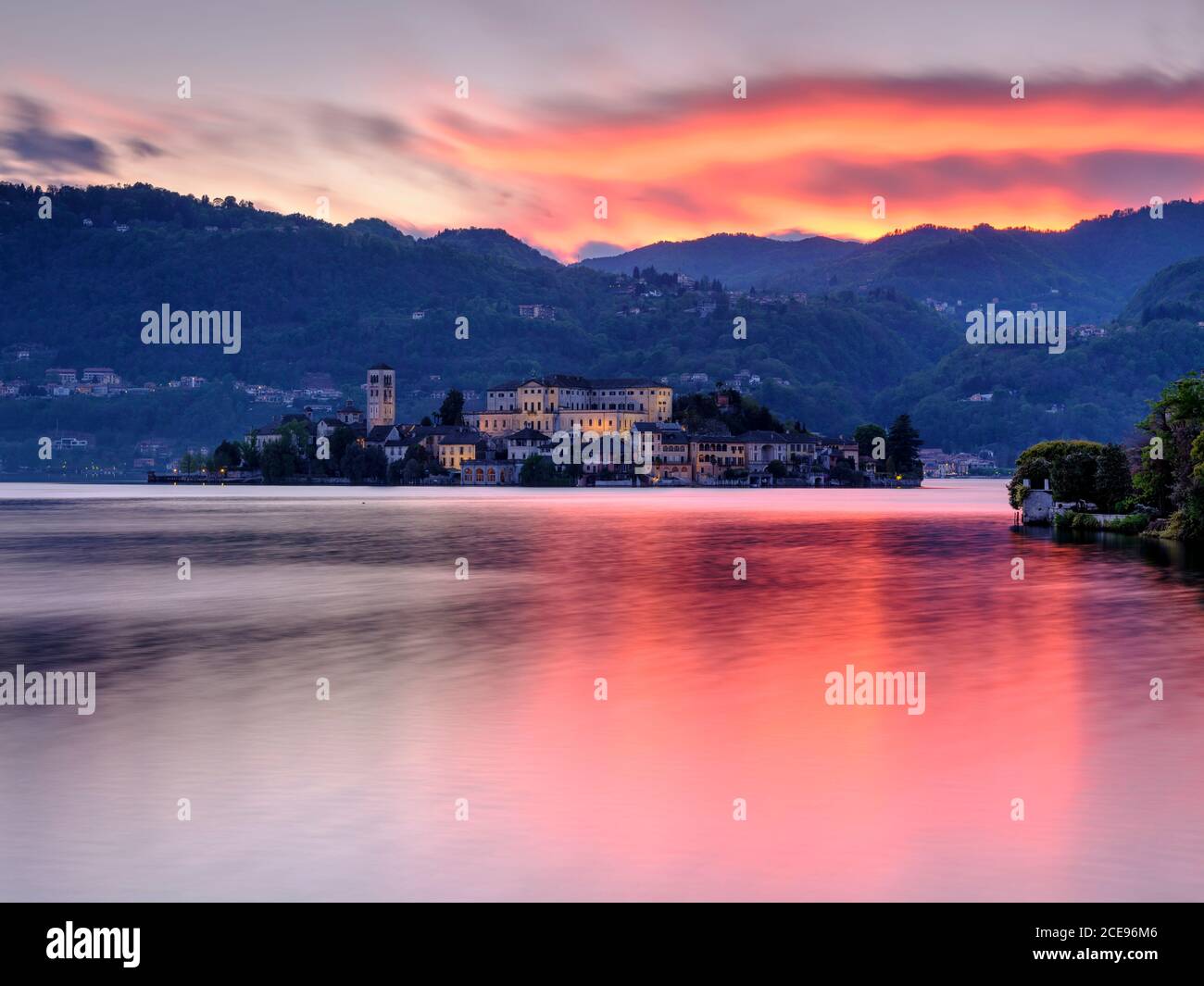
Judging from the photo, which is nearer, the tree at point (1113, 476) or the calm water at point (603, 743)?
the calm water at point (603, 743)

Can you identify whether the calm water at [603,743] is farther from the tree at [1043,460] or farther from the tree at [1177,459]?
the tree at [1043,460]

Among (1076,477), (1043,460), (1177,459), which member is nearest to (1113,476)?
(1076,477)

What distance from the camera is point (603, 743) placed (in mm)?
22609

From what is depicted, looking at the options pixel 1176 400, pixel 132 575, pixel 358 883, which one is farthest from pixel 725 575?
pixel 358 883

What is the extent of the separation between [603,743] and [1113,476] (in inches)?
2945

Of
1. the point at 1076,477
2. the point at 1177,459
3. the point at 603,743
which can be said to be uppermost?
the point at 1177,459

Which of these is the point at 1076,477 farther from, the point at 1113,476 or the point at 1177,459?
the point at 1177,459

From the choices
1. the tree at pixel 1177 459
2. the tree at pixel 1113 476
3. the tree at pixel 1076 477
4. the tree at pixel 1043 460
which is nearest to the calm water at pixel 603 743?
the tree at pixel 1177 459

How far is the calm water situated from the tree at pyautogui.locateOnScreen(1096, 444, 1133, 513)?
34952 millimetres

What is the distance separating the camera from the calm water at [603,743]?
15.1 metres

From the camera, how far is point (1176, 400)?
75.8 meters

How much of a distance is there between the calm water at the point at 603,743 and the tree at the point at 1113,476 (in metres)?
35.0
